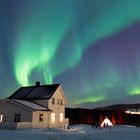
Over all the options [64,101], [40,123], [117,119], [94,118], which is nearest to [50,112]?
[40,123]

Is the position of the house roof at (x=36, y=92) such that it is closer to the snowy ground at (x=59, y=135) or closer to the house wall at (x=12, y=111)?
the house wall at (x=12, y=111)

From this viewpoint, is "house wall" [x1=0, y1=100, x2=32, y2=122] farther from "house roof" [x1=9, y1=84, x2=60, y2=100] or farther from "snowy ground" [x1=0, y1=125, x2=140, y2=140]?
"snowy ground" [x1=0, y1=125, x2=140, y2=140]

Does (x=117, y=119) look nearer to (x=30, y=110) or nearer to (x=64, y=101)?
(x=64, y=101)

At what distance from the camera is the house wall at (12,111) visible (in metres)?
45.7

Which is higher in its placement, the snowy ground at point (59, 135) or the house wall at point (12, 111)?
the house wall at point (12, 111)

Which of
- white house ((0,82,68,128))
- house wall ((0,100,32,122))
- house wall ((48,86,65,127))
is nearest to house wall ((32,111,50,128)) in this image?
white house ((0,82,68,128))

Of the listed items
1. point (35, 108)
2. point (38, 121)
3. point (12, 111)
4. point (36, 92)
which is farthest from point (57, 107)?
point (12, 111)

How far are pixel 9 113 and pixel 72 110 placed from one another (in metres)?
15.7

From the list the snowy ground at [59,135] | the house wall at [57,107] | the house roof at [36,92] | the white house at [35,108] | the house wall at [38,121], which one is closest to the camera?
the snowy ground at [59,135]

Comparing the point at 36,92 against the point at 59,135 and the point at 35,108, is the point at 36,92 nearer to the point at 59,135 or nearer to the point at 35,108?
the point at 35,108

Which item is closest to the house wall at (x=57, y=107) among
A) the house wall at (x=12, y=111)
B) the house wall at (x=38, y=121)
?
the house wall at (x=38, y=121)

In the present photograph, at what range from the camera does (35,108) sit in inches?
1811

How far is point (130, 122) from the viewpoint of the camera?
2771 inches

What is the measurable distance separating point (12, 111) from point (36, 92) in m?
9.10
